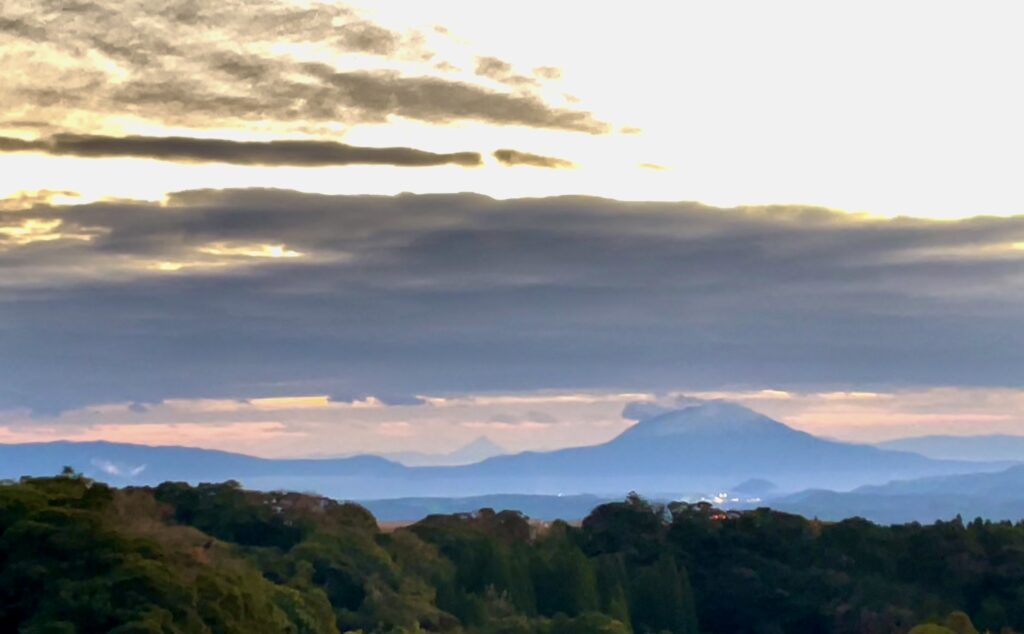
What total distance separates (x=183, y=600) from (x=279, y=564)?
1377 inches

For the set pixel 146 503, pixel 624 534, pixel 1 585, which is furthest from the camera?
pixel 624 534

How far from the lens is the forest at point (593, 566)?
287 ft

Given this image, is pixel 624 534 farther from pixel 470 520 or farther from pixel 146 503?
pixel 146 503

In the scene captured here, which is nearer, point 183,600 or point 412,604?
point 183,600

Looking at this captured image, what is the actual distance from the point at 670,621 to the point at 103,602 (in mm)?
56630

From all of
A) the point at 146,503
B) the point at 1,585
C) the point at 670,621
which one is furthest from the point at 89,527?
the point at 670,621

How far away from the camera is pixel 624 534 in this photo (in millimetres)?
118562

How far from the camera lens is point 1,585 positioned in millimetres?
58938

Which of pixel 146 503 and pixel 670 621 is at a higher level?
pixel 146 503

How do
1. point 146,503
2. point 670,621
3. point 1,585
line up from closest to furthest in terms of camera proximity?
point 1,585 → point 146,503 → point 670,621

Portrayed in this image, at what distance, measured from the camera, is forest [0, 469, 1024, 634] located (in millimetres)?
87625

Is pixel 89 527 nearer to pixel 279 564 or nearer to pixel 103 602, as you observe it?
pixel 103 602

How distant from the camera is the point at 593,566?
108 metres

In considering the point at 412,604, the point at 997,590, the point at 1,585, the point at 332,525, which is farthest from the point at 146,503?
the point at 997,590
